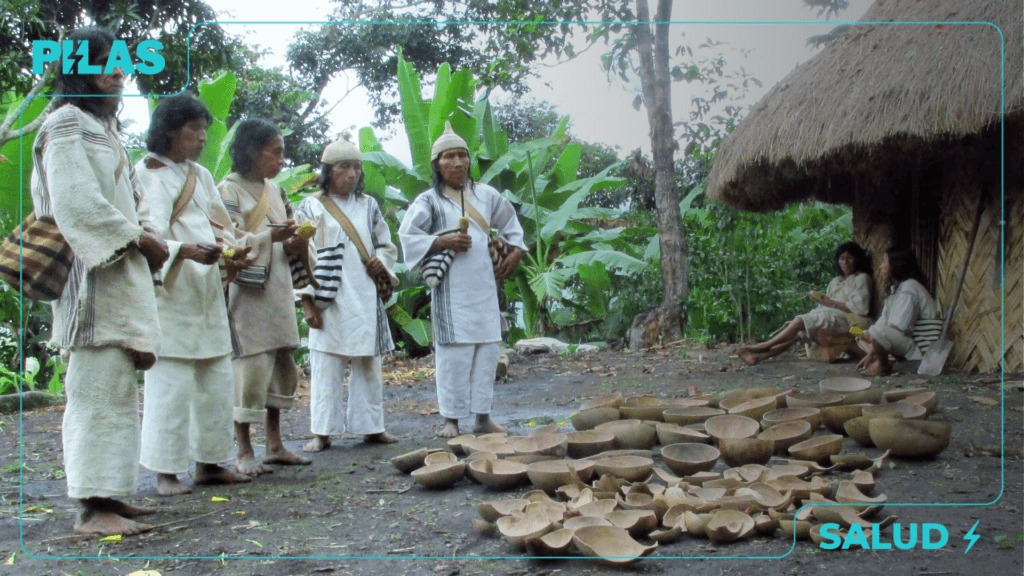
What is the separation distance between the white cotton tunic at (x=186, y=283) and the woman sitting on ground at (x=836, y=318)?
15.3 ft

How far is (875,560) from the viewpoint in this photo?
6.84 feet

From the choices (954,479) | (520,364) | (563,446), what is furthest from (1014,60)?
(520,364)

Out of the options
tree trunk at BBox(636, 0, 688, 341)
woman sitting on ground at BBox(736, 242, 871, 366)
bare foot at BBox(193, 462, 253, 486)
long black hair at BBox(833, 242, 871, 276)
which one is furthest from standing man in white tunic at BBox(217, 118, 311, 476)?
tree trunk at BBox(636, 0, 688, 341)

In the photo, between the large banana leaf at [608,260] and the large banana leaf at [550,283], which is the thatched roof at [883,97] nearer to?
the large banana leaf at [608,260]

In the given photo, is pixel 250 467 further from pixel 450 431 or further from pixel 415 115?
pixel 415 115

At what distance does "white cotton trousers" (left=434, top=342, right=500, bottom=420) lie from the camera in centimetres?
411

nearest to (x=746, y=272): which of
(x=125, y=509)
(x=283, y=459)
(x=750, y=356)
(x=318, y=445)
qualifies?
(x=750, y=356)

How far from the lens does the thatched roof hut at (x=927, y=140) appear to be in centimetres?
489

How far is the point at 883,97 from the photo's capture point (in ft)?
17.1

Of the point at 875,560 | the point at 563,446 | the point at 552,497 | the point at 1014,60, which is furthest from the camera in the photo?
the point at 1014,60

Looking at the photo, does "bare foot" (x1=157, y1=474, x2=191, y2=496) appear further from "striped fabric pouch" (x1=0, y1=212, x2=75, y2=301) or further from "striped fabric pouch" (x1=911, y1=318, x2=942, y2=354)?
"striped fabric pouch" (x1=911, y1=318, x2=942, y2=354)

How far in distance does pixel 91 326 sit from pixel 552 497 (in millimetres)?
1579

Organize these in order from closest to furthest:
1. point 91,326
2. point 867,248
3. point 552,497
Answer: point 91,326 < point 552,497 < point 867,248

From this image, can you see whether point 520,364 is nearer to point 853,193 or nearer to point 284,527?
point 853,193
